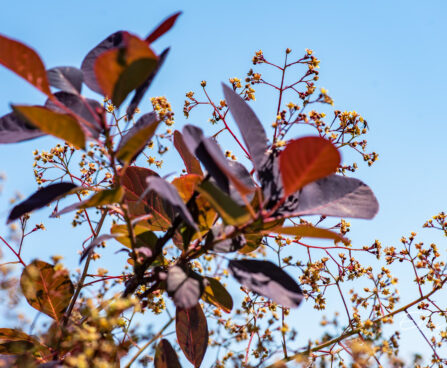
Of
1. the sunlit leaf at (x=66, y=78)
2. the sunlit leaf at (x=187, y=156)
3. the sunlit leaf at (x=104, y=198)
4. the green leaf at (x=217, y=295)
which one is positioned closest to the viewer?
the sunlit leaf at (x=104, y=198)

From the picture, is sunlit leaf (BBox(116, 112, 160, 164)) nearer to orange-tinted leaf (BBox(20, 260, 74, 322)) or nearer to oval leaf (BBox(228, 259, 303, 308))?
oval leaf (BBox(228, 259, 303, 308))

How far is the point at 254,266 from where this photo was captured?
1271mm

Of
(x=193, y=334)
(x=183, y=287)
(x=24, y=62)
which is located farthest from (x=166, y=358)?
(x=24, y=62)

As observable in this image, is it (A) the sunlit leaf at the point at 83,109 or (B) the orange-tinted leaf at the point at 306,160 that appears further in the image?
(A) the sunlit leaf at the point at 83,109

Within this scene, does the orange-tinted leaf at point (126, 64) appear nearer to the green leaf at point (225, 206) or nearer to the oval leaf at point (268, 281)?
the green leaf at point (225, 206)

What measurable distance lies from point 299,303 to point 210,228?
334 millimetres

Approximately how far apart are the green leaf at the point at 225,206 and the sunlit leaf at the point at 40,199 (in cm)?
46

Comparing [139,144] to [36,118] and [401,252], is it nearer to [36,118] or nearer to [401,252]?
[36,118]

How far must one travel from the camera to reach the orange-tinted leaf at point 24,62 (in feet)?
3.42

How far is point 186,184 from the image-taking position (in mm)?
1338

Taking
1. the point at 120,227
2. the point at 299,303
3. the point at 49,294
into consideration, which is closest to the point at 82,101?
the point at 120,227

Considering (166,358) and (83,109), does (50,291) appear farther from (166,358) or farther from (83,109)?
(83,109)

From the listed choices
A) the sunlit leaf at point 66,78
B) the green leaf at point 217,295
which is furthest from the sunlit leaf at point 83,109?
the green leaf at point 217,295

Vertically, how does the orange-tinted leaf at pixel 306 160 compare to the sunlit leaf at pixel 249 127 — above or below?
below
